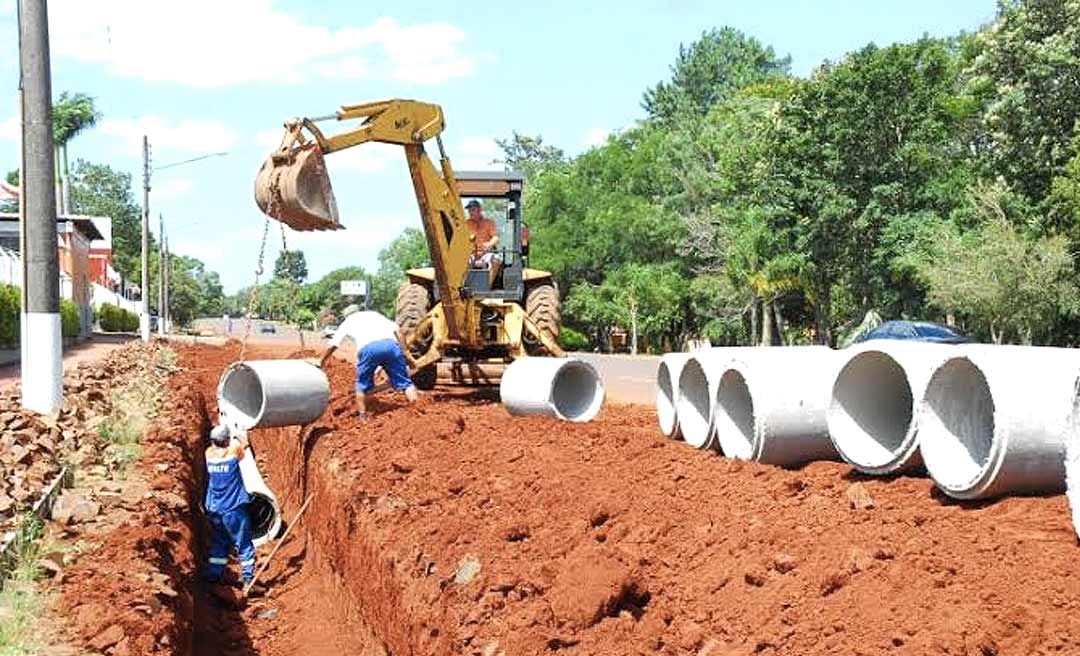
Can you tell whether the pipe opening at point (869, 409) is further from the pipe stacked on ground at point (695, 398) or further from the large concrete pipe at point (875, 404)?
the pipe stacked on ground at point (695, 398)

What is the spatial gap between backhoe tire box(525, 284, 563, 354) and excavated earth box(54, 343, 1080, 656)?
12.3 feet

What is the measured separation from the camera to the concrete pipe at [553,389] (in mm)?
11297

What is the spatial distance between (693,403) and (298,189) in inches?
191

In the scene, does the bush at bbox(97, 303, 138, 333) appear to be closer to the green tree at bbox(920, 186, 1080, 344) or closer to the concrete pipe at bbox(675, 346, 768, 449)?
the green tree at bbox(920, 186, 1080, 344)

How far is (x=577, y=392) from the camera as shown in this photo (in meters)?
12.3

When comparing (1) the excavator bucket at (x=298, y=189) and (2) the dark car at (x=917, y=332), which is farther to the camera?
(2) the dark car at (x=917, y=332)

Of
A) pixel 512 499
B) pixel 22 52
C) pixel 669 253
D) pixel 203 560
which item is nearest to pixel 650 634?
pixel 512 499

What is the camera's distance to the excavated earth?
4527 mm

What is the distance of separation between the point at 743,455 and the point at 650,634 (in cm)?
301

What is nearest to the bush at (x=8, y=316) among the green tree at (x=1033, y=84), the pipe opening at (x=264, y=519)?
the pipe opening at (x=264, y=519)

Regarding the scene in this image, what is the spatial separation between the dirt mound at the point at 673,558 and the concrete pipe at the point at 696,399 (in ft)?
0.81

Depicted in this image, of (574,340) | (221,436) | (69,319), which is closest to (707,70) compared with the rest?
(574,340)

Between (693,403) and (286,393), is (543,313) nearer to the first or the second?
(286,393)

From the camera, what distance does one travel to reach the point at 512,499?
761cm
